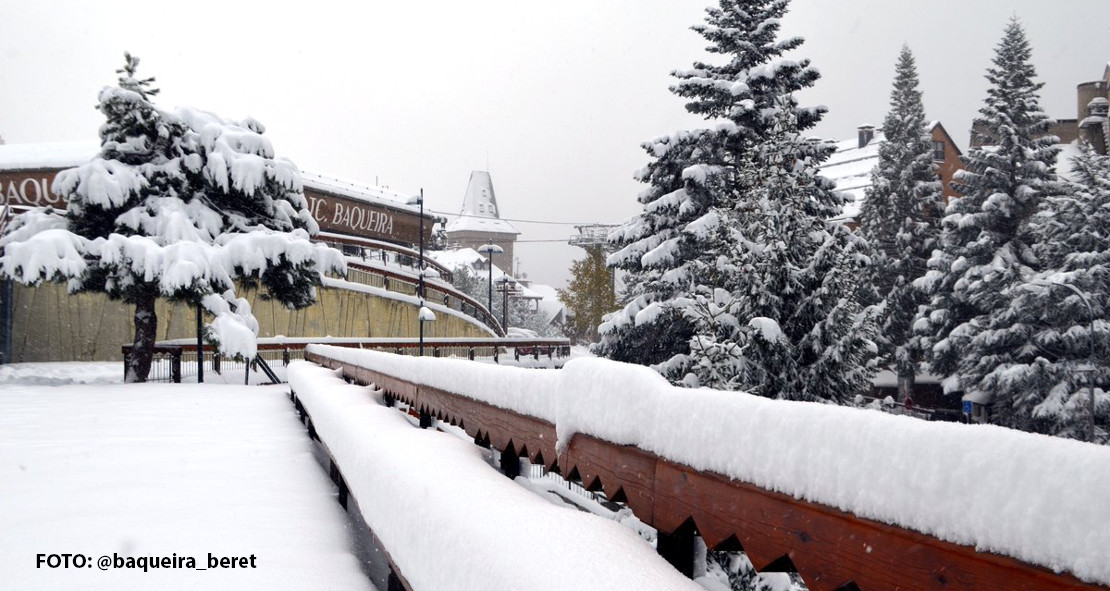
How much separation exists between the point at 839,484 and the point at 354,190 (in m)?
47.0

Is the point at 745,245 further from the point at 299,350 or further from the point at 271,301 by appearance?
the point at 299,350

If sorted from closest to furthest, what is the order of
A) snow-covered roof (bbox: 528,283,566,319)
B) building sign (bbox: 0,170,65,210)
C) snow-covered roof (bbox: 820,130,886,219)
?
building sign (bbox: 0,170,65,210) → snow-covered roof (bbox: 820,130,886,219) → snow-covered roof (bbox: 528,283,566,319)

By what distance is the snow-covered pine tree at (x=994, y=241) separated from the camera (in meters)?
28.3

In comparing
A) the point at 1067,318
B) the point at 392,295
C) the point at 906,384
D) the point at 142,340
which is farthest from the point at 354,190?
the point at 1067,318

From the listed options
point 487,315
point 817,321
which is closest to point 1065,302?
point 817,321

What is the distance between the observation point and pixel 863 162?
201 feet

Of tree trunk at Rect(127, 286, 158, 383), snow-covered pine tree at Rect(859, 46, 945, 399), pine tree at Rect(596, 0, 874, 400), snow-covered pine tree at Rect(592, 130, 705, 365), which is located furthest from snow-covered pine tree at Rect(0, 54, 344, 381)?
snow-covered pine tree at Rect(859, 46, 945, 399)

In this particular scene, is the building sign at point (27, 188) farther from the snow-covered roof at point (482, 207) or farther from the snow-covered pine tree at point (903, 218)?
the snow-covered roof at point (482, 207)

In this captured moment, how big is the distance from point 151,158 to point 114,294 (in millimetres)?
3662

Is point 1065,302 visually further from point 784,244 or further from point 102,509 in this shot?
point 102,509

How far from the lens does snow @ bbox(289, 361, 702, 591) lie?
1.71 metres

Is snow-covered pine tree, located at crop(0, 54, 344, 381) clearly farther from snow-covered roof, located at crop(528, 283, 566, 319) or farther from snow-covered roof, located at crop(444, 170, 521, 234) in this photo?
snow-covered roof, located at crop(444, 170, 521, 234)

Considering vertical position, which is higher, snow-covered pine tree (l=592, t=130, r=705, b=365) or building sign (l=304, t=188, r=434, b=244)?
building sign (l=304, t=188, r=434, b=244)

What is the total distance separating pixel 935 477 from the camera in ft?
4.08
